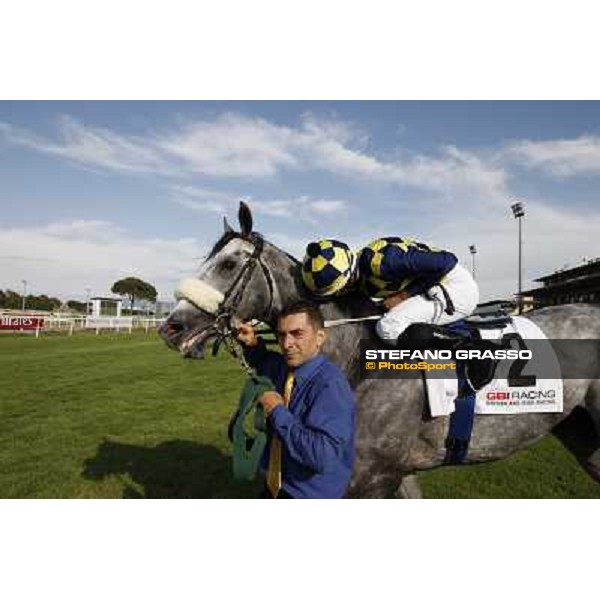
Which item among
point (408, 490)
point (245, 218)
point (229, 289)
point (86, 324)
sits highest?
point (245, 218)

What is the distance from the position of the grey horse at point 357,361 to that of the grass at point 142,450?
2.28 ft

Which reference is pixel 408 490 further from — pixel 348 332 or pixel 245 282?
pixel 245 282

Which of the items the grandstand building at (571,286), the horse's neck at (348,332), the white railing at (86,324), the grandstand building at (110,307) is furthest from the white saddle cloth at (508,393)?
the grandstand building at (110,307)

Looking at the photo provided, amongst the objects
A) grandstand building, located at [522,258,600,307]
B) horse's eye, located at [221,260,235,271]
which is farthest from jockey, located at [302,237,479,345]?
grandstand building, located at [522,258,600,307]

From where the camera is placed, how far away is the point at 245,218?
11.4 ft

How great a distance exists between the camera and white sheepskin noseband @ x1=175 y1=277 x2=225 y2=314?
Answer: 10.6 ft

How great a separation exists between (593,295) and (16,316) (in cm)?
3061

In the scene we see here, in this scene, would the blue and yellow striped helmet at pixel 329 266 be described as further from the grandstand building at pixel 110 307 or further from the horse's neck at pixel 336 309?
the grandstand building at pixel 110 307

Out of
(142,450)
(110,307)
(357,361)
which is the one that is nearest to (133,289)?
(110,307)

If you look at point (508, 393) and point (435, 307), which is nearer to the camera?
point (435, 307)

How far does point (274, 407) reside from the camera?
2.26 m

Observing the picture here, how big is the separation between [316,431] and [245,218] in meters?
1.80

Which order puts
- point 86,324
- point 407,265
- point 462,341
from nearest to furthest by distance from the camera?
point 407,265 < point 462,341 < point 86,324

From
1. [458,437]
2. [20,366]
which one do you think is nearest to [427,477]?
[458,437]
